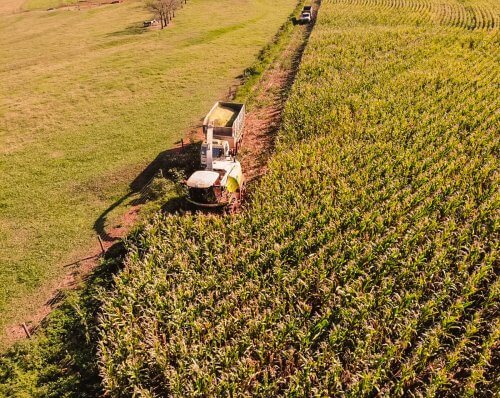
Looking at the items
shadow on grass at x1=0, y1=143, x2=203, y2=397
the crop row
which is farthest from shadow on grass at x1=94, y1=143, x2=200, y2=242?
the crop row

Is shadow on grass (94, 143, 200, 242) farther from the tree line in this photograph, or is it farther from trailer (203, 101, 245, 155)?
the tree line

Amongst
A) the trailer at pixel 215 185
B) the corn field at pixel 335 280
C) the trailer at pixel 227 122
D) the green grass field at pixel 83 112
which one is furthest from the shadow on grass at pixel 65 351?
the trailer at pixel 227 122

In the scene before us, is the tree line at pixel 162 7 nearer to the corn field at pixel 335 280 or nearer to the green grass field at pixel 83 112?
the green grass field at pixel 83 112

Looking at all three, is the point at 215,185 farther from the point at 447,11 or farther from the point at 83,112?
the point at 447,11

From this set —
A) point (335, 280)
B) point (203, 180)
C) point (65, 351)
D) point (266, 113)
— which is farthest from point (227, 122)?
point (65, 351)

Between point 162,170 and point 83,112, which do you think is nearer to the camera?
point 162,170
